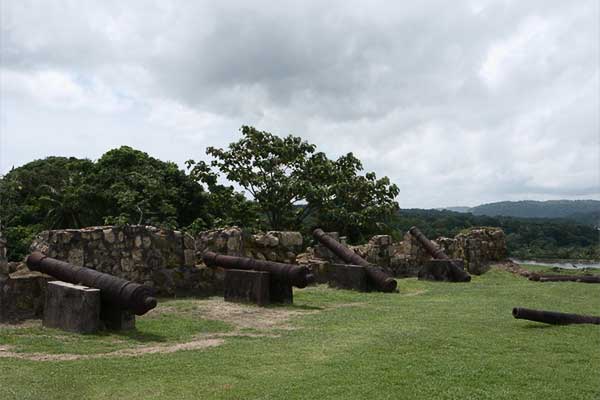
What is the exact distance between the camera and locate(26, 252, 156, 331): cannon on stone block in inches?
321

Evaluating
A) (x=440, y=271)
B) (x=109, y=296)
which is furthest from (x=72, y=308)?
(x=440, y=271)

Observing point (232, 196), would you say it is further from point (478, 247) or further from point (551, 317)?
point (551, 317)

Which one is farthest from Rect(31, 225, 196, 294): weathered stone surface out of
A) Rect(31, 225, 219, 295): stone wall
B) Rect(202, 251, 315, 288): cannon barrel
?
Rect(202, 251, 315, 288): cannon barrel

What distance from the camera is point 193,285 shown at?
43.9 ft

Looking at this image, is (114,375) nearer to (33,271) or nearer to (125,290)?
(125,290)

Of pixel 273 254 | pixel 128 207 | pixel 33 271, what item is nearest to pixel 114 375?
pixel 33 271

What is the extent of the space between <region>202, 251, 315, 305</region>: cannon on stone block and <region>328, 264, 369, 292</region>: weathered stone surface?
301 centimetres

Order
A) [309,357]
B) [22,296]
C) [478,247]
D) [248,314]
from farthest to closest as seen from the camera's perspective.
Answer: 1. [478,247]
2. [248,314]
3. [22,296]
4. [309,357]

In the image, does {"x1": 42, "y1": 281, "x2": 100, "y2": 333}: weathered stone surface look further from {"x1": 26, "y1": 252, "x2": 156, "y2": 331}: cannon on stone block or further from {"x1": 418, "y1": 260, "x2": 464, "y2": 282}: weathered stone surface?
{"x1": 418, "y1": 260, "x2": 464, "y2": 282}: weathered stone surface

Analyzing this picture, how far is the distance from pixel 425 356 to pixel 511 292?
862cm

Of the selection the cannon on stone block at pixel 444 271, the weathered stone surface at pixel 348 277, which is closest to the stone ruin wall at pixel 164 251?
the weathered stone surface at pixel 348 277

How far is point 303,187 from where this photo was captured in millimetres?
28469

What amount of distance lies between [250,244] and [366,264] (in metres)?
3.06

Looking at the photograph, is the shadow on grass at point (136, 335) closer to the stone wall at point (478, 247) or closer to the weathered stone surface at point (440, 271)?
the weathered stone surface at point (440, 271)
